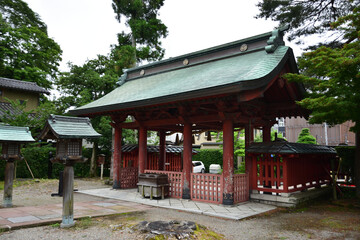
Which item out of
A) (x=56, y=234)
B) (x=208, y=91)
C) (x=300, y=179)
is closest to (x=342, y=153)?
(x=300, y=179)

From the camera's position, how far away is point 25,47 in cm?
2795

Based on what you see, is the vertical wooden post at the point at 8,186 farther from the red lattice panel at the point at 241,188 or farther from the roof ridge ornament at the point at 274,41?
the roof ridge ornament at the point at 274,41

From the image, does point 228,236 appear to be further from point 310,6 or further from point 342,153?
point 310,6

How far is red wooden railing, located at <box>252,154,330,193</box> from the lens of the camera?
9.14 m

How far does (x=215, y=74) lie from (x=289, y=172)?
4302 millimetres

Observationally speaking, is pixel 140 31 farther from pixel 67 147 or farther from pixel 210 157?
pixel 67 147

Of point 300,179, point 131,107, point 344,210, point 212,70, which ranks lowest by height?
point 344,210


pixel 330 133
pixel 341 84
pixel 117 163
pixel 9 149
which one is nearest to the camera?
pixel 341 84

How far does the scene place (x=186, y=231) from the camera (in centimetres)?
528

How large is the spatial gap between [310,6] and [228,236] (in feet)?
42.2

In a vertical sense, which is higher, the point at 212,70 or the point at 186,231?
the point at 212,70

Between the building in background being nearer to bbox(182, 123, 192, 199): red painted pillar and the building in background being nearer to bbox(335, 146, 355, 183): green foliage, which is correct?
bbox(335, 146, 355, 183): green foliage

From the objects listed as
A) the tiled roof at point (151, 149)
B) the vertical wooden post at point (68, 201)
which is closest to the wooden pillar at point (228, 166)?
the vertical wooden post at point (68, 201)

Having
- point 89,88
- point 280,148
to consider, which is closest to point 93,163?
point 89,88
